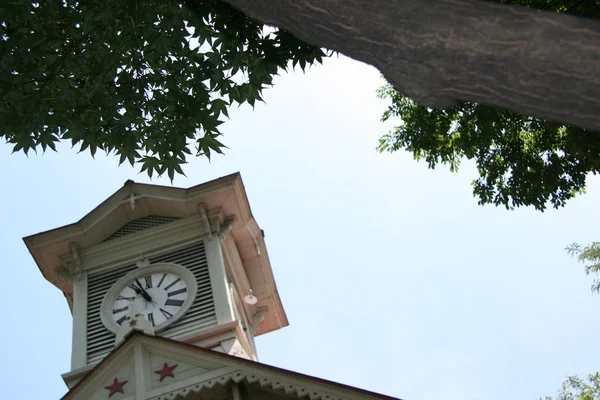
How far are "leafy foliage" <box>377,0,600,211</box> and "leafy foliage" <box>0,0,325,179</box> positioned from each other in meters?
4.65

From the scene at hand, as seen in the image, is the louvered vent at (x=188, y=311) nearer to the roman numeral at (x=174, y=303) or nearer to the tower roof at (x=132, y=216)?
the roman numeral at (x=174, y=303)

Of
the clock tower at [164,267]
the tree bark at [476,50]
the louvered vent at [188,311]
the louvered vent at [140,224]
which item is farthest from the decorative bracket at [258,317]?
the tree bark at [476,50]

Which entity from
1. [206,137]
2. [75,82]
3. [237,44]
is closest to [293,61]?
[237,44]

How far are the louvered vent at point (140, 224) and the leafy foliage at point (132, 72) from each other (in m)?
9.43

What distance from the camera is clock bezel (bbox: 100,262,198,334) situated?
1558cm

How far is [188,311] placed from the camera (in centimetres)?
1564

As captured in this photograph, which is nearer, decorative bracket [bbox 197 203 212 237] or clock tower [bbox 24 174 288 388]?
clock tower [bbox 24 174 288 388]

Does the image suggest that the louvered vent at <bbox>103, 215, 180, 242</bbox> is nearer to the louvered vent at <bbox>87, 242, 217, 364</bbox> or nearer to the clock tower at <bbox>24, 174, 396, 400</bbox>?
the clock tower at <bbox>24, 174, 396, 400</bbox>

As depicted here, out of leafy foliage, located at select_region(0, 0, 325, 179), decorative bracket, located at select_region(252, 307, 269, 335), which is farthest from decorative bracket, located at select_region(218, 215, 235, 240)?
leafy foliage, located at select_region(0, 0, 325, 179)

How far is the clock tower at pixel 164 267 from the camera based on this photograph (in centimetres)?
1552

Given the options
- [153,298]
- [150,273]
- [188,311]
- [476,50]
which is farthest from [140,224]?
[476,50]

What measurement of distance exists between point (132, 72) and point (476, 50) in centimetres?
570

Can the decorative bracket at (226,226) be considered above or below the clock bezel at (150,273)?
above

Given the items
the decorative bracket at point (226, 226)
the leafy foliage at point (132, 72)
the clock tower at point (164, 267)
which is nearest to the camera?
the leafy foliage at point (132, 72)
